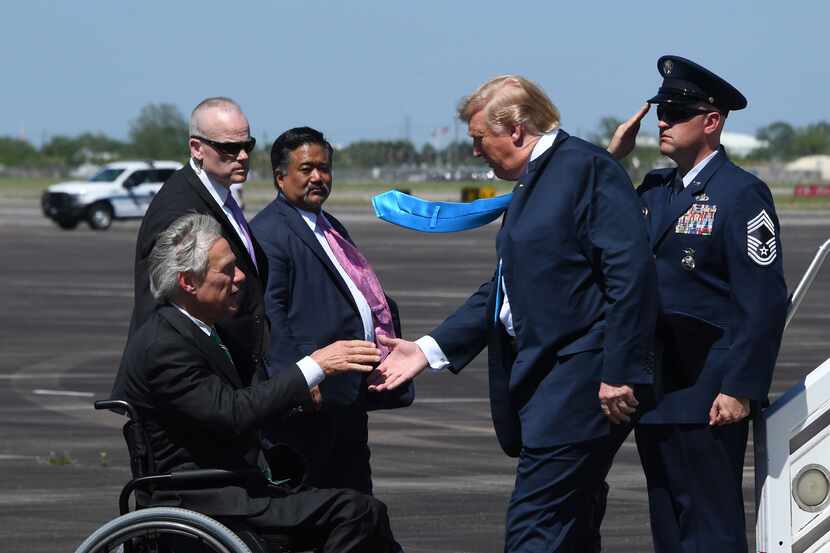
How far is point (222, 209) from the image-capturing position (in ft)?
20.8

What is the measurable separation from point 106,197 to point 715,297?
150 ft

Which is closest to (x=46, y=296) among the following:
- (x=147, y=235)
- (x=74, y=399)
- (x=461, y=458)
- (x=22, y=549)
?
(x=74, y=399)

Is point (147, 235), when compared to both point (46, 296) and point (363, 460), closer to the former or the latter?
point (363, 460)

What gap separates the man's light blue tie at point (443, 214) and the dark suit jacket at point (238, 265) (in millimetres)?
574

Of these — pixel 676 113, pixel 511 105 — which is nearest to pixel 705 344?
pixel 676 113

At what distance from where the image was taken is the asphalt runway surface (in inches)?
321

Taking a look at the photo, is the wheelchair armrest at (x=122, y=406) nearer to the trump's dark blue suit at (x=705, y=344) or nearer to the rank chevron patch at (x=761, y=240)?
the trump's dark blue suit at (x=705, y=344)

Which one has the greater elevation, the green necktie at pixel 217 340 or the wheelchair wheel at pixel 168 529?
the green necktie at pixel 217 340

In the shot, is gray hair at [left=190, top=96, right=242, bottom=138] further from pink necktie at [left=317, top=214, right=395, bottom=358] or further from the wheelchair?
the wheelchair

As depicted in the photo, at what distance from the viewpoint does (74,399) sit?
42.8ft

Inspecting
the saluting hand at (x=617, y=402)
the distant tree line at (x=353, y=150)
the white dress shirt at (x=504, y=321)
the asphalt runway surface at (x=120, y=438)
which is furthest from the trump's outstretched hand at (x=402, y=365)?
the distant tree line at (x=353, y=150)

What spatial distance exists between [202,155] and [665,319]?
1.97 m

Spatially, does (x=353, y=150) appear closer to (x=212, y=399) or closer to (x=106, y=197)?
(x=106, y=197)

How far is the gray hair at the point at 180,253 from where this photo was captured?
17.5ft
